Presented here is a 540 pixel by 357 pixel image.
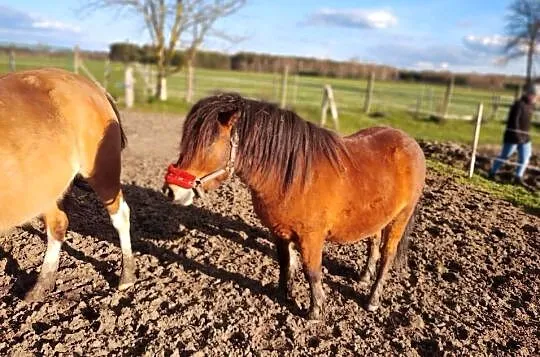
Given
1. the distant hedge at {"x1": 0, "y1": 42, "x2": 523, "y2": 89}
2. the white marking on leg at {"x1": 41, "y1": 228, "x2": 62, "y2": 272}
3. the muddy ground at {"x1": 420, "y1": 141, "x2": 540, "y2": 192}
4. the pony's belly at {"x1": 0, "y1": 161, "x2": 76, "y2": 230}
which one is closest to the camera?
the pony's belly at {"x1": 0, "y1": 161, "x2": 76, "y2": 230}

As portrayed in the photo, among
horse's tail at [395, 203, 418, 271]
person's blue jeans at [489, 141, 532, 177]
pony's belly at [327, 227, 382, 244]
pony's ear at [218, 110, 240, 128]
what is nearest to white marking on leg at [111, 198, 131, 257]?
pony's ear at [218, 110, 240, 128]

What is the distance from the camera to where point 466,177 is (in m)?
7.44

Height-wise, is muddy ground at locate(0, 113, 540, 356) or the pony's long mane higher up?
the pony's long mane

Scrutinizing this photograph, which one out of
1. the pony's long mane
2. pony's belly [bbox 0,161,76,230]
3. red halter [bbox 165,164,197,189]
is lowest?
pony's belly [bbox 0,161,76,230]

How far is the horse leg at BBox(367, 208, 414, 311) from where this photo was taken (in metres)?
3.95

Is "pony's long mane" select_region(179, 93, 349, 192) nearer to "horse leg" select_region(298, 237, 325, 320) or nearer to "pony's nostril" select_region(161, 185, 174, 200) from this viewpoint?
"pony's nostril" select_region(161, 185, 174, 200)

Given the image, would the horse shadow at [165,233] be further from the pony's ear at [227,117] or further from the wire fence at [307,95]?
the wire fence at [307,95]

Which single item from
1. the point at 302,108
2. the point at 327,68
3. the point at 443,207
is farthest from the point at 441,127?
the point at 327,68

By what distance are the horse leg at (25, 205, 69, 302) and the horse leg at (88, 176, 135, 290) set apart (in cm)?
42

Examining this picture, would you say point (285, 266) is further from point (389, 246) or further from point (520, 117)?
point (520, 117)

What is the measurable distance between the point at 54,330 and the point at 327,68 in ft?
148

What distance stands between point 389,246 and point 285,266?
895 millimetres

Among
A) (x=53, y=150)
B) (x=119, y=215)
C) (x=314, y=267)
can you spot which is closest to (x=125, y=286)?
(x=119, y=215)

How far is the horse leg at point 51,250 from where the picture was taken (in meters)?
3.91
